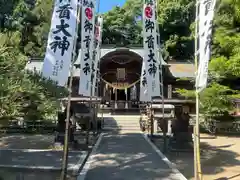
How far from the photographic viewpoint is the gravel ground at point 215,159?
897 cm

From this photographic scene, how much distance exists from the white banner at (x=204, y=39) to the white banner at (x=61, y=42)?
3126mm

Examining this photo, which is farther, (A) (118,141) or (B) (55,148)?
(A) (118,141)

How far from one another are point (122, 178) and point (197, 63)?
3333 millimetres

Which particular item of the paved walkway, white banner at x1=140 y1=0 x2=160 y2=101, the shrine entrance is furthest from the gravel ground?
the shrine entrance

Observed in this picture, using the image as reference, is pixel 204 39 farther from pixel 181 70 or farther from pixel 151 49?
pixel 181 70

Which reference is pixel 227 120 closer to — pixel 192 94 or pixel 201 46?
pixel 192 94

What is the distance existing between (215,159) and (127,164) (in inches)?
126

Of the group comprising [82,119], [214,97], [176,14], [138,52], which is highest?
[176,14]

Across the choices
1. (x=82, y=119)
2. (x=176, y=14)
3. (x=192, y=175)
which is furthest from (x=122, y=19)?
(x=192, y=175)

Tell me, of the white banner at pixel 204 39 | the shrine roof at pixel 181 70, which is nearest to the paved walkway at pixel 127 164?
the white banner at pixel 204 39

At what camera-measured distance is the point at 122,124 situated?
21.8m

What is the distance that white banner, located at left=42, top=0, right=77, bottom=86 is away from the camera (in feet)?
26.8

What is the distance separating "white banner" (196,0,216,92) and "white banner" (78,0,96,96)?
17.4 feet

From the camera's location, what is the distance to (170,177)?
852 cm
